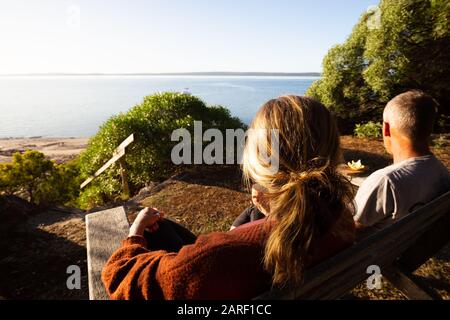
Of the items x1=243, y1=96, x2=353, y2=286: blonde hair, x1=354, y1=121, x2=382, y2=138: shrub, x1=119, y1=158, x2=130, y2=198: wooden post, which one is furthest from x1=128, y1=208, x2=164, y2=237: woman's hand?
x1=354, y1=121, x2=382, y2=138: shrub

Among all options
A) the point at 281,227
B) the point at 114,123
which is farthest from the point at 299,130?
the point at 114,123

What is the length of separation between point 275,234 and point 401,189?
146 centimetres

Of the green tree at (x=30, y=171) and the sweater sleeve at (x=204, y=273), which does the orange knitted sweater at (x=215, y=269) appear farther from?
the green tree at (x=30, y=171)

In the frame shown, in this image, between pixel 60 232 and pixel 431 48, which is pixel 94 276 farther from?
pixel 431 48

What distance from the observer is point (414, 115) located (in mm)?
2375

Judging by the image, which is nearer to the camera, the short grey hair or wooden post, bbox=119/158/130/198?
the short grey hair

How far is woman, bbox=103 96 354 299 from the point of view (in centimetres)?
133

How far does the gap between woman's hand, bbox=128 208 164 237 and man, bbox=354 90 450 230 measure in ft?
4.94

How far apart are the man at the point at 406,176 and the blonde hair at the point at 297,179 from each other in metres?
0.90

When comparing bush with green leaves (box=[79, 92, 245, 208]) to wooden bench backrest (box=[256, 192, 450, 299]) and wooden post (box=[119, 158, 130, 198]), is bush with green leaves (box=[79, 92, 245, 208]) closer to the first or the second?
wooden post (box=[119, 158, 130, 198])

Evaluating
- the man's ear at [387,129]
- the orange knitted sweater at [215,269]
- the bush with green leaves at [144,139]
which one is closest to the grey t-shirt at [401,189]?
the man's ear at [387,129]

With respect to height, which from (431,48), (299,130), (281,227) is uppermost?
(431,48)

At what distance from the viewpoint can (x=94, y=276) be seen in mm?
2160
